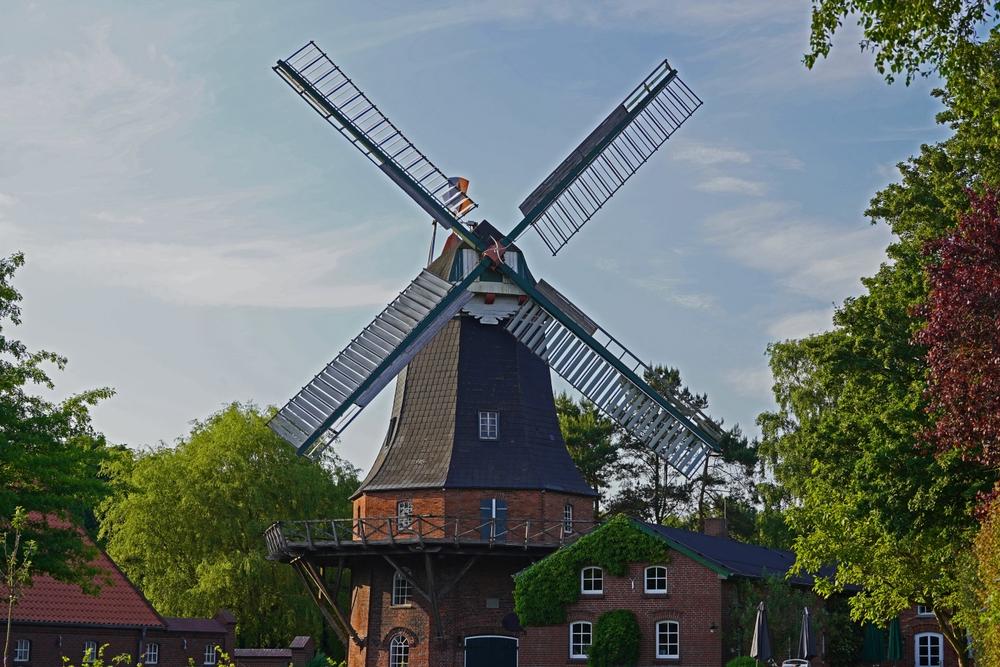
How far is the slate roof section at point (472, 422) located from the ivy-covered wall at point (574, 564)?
2516 millimetres

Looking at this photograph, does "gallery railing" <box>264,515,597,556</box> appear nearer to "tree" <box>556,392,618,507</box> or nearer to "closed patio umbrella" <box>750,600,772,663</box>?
"closed patio umbrella" <box>750,600,772,663</box>

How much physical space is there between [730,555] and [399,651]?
883 centimetres

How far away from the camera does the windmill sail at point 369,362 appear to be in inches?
1337

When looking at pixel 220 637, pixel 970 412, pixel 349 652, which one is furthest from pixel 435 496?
pixel 970 412

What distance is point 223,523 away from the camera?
44.4 meters

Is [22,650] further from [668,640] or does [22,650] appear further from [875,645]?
[875,645]

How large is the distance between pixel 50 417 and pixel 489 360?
42.6 feet

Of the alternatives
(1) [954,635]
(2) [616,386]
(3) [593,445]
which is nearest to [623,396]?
(2) [616,386]

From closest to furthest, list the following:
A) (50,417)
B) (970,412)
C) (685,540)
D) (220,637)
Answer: (970,412)
(50,417)
(685,540)
(220,637)

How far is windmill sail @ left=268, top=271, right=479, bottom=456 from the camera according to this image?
33969mm

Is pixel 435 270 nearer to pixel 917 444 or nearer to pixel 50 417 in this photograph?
pixel 50 417

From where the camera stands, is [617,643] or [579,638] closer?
[617,643]

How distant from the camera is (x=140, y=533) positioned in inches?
1735

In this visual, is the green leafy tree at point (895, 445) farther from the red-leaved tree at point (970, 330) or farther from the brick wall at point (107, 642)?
the brick wall at point (107, 642)
